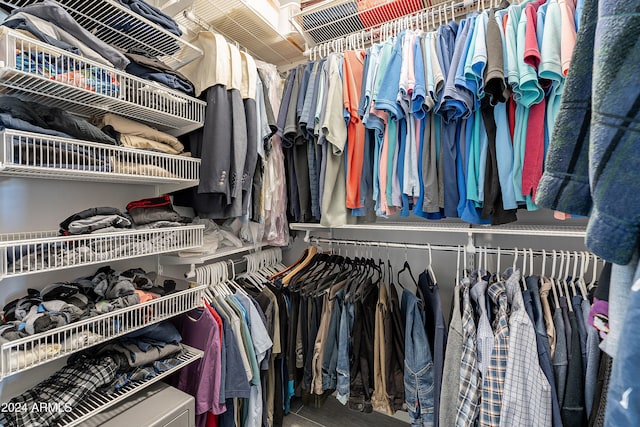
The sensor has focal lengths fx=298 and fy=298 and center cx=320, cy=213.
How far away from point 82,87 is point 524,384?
171cm

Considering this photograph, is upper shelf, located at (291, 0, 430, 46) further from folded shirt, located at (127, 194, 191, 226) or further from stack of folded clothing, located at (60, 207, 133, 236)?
stack of folded clothing, located at (60, 207, 133, 236)

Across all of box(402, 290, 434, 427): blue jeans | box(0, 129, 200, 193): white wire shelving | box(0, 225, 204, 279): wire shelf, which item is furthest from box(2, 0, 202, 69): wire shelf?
box(402, 290, 434, 427): blue jeans

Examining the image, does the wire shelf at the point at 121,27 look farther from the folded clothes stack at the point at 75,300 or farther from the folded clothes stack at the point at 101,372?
the folded clothes stack at the point at 101,372

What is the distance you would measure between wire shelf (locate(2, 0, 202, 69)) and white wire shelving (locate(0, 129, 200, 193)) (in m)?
0.47

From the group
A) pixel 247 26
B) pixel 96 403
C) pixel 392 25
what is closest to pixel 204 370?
pixel 96 403

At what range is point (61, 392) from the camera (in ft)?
3.04

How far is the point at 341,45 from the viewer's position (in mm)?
1696

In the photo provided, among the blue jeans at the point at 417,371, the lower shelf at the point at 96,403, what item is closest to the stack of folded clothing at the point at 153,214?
the lower shelf at the point at 96,403

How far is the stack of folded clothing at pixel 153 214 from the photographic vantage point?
1.18 m

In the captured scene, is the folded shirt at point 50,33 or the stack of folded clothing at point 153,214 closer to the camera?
the folded shirt at point 50,33

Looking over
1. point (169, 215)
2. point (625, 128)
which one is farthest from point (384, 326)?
point (625, 128)

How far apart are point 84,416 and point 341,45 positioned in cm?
195

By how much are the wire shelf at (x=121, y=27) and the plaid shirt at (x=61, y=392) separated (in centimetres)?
118

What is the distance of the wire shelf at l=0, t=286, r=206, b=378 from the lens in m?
0.77
